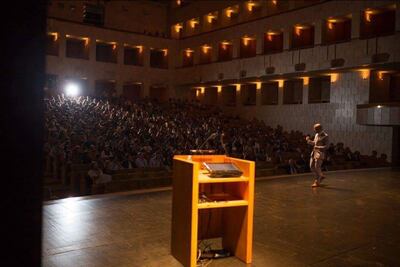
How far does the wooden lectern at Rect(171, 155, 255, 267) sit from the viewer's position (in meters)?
3.14

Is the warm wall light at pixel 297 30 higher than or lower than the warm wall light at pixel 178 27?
lower

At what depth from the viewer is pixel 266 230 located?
460cm

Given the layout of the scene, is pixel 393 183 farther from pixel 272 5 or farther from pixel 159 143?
pixel 272 5

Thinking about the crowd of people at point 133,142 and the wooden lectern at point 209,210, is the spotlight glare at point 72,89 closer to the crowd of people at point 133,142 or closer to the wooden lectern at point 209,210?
the crowd of people at point 133,142

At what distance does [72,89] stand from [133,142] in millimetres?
16123

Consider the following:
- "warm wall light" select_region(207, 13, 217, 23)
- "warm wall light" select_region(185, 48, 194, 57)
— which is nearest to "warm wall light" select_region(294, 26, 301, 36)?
"warm wall light" select_region(207, 13, 217, 23)

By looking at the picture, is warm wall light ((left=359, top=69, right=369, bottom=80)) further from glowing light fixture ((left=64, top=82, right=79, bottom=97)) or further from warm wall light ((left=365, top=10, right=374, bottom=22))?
glowing light fixture ((left=64, top=82, right=79, bottom=97))

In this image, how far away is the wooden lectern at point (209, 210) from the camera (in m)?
3.14

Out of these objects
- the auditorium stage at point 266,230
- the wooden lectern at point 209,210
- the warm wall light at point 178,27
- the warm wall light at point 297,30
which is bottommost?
the auditorium stage at point 266,230

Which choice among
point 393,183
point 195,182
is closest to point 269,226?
point 195,182

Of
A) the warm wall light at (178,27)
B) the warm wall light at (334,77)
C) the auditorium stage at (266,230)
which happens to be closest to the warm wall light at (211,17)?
the warm wall light at (178,27)

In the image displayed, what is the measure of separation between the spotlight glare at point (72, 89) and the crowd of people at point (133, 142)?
6557mm

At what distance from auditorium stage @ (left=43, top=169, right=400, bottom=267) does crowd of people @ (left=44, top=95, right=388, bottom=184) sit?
74.9 inches

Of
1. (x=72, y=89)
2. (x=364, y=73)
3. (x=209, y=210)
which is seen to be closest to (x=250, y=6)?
(x=364, y=73)
